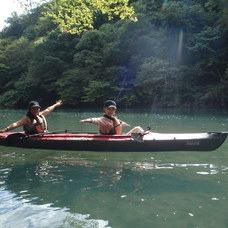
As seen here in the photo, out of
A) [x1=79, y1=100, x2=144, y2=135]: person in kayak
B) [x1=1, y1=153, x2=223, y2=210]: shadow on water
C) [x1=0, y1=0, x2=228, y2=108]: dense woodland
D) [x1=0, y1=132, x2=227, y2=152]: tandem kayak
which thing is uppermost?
[x1=0, y1=0, x2=228, y2=108]: dense woodland

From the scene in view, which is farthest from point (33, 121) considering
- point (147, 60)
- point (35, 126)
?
point (147, 60)

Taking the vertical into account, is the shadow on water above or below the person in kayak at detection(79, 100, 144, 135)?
below

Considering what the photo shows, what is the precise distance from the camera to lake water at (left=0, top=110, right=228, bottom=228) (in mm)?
3771

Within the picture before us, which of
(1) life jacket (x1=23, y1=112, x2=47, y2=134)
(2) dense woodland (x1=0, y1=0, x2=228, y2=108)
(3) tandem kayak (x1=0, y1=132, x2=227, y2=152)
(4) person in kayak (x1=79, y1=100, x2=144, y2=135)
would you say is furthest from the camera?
(2) dense woodland (x1=0, y1=0, x2=228, y2=108)

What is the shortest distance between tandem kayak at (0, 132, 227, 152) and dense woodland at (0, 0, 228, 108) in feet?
59.8

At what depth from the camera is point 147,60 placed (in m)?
27.4

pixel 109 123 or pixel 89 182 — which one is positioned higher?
pixel 109 123

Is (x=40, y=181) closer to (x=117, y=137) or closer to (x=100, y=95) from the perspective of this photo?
(x=117, y=137)

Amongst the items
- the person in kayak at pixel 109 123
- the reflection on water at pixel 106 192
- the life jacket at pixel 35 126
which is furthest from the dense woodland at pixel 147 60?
the reflection on water at pixel 106 192

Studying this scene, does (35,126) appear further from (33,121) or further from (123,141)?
(123,141)

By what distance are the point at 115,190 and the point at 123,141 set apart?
Result: 1.76m

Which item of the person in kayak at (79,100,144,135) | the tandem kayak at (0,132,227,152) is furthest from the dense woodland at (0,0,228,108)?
the tandem kayak at (0,132,227,152)

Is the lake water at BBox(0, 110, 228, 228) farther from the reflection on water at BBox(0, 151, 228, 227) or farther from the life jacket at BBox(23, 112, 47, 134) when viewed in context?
the life jacket at BBox(23, 112, 47, 134)

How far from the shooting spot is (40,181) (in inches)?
212
